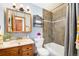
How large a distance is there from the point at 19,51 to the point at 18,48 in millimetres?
39

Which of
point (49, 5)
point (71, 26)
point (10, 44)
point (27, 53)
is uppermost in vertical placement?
point (49, 5)

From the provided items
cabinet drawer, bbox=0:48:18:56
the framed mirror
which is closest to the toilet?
the framed mirror

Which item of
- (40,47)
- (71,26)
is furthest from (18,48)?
(71,26)

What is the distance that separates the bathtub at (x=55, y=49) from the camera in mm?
1459

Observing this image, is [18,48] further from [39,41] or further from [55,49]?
[55,49]

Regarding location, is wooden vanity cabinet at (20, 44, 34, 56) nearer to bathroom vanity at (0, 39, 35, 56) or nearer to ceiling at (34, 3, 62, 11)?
bathroom vanity at (0, 39, 35, 56)

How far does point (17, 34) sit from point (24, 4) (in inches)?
14.8

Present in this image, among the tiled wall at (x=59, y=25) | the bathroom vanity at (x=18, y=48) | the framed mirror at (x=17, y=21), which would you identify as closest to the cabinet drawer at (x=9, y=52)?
the bathroom vanity at (x=18, y=48)

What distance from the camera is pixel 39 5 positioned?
1471 millimetres

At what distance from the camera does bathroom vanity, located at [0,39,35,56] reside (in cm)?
140

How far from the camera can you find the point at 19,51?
1.46 metres

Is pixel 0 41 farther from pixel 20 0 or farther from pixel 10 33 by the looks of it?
pixel 20 0

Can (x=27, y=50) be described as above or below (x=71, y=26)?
below

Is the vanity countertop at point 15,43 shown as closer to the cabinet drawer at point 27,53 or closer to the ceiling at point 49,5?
the cabinet drawer at point 27,53
